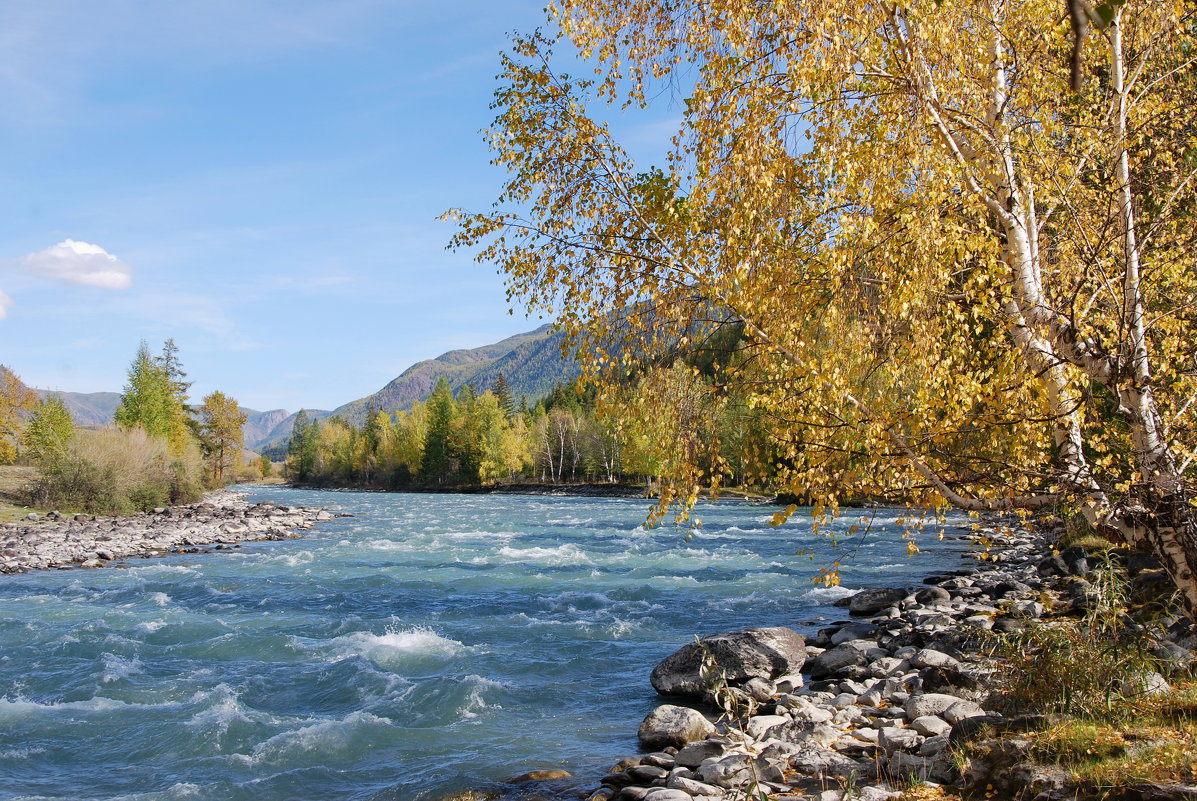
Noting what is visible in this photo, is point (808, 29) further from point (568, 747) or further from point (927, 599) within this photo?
point (927, 599)

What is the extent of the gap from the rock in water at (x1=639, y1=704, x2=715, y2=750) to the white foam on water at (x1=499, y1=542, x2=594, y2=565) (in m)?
14.9

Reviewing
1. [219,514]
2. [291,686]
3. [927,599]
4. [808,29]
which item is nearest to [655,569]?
[927,599]

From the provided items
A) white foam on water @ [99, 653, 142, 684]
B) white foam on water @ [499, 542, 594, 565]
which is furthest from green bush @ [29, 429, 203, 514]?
white foam on water @ [99, 653, 142, 684]

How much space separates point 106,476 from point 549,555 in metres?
27.3

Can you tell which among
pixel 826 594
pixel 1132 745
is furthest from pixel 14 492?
pixel 1132 745

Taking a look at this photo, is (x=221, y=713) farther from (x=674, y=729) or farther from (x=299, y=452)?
(x=299, y=452)

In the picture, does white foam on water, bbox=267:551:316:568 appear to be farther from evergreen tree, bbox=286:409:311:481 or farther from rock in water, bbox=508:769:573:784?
evergreen tree, bbox=286:409:311:481

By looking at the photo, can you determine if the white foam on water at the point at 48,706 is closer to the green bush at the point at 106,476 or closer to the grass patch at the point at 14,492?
the grass patch at the point at 14,492

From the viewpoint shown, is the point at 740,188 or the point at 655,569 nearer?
the point at 740,188

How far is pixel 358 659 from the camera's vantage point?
13.6m

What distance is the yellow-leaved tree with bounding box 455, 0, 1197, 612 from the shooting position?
20.8 feet

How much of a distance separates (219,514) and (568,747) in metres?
39.2

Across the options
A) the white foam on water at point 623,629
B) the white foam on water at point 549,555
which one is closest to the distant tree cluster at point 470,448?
the white foam on water at point 623,629

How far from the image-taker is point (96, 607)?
714 inches
